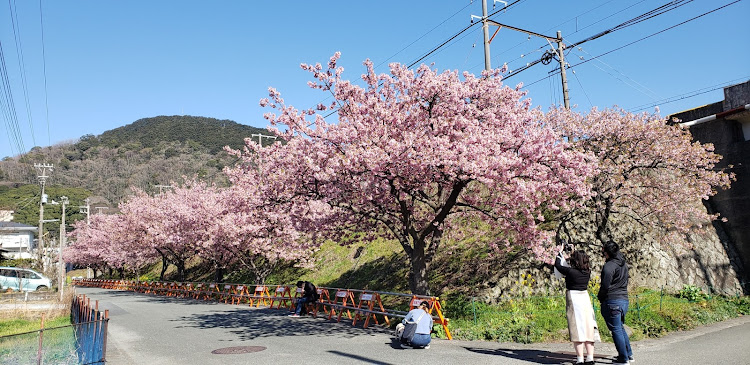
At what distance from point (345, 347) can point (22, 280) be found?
121 ft

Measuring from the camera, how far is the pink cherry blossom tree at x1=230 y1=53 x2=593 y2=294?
1198 cm

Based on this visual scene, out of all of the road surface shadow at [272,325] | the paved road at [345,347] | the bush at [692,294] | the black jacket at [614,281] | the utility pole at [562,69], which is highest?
the utility pole at [562,69]

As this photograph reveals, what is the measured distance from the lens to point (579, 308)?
27.0 ft

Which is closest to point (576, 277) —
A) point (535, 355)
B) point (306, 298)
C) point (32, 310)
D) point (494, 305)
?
point (535, 355)

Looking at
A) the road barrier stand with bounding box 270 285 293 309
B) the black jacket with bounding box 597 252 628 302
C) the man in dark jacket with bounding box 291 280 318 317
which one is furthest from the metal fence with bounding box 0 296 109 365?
the road barrier stand with bounding box 270 285 293 309

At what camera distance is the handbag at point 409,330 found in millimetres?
10984

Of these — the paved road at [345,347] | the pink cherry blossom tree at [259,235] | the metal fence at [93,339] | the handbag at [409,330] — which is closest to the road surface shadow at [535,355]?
the paved road at [345,347]

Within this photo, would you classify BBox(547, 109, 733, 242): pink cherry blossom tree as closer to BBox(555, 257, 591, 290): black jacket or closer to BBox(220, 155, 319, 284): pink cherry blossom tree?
BBox(555, 257, 591, 290): black jacket

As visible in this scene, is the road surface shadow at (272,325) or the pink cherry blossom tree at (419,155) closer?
the pink cherry blossom tree at (419,155)

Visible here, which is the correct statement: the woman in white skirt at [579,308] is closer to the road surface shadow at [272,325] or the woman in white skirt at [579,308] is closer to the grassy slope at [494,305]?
the grassy slope at [494,305]

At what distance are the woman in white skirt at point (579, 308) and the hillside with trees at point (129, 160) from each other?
347 feet

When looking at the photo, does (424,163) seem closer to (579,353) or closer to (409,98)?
(409,98)

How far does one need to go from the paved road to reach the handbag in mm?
276

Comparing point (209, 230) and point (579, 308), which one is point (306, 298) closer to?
point (209, 230)
